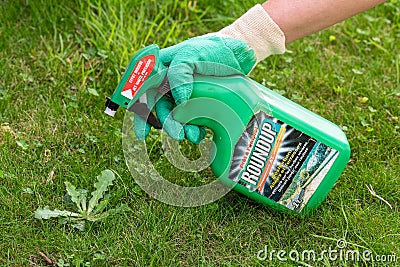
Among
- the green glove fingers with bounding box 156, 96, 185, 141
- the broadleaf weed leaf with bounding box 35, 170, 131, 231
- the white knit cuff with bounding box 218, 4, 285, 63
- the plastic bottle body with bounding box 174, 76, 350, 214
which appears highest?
the white knit cuff with bounding box 218, 4, 285, 63

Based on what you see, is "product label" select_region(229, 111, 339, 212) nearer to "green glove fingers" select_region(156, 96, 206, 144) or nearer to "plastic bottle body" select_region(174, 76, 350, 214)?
"plastic bottle body" select_region(174, 76, 350, 214)

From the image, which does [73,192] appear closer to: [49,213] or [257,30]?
[49,213]

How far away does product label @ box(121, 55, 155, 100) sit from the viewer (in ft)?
6.88

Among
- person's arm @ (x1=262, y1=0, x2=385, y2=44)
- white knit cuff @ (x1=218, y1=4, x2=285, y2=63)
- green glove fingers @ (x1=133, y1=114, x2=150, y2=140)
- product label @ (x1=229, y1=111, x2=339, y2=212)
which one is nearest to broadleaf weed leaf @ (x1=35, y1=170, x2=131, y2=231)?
green glove fingers @ (x1=133, y1=114, x2=150, y2=140)

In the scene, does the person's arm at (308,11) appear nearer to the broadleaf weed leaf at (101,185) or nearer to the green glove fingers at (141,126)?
the green glove fingers at (141,126)

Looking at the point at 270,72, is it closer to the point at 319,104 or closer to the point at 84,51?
the point at 319,104

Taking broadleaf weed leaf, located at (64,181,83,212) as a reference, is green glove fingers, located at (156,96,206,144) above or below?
above

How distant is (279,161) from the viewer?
2270mm

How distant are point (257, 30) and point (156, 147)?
25.3 inches

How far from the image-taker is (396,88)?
120 inches

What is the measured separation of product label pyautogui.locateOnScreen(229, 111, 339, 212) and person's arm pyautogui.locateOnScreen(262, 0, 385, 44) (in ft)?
1.13

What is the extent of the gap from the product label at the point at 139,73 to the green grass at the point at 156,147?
447 millimetres
